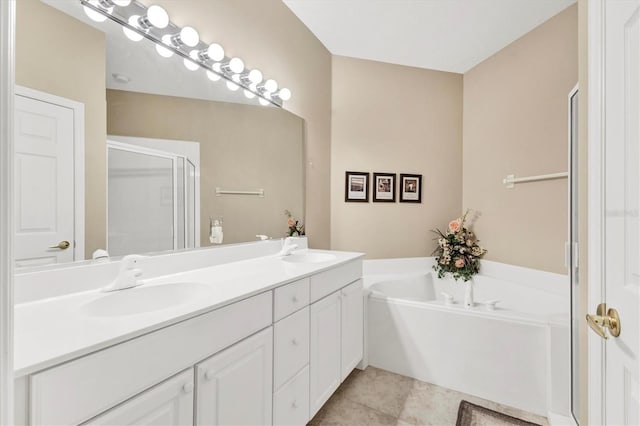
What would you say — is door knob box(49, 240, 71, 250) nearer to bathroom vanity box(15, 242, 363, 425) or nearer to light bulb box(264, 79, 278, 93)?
bathroom vanity box(15, 242, 363, 425)

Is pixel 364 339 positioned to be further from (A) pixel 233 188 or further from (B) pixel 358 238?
(A) pixel 233 188

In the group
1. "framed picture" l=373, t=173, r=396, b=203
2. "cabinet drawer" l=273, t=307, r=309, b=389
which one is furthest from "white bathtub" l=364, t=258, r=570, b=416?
"cabinet drawer" l=273, t=307, r=309, b=389

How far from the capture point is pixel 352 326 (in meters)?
2.01

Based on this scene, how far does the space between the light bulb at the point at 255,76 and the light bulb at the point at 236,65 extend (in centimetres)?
10

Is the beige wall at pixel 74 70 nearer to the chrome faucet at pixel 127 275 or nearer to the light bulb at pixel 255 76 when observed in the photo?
the chrome faucet at pixel 127 275

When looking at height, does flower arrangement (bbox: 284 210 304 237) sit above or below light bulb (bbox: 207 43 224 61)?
below

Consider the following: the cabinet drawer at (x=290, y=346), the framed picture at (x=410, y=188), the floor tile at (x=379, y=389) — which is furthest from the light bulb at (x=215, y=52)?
the floor tile at (x=379, y=389)

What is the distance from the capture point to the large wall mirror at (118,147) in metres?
1.00

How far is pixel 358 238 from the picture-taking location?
2.95 metres

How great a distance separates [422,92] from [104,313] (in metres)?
3.15

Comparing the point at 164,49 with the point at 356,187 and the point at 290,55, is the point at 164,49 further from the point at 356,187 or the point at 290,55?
the point at 356,187

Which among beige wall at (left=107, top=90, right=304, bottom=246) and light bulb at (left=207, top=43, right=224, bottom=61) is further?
light bulb at (left=207, top=43, right=224, bottom=61)

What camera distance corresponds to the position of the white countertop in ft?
2.10

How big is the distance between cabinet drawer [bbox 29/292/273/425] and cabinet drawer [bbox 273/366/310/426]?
1.47 feet
